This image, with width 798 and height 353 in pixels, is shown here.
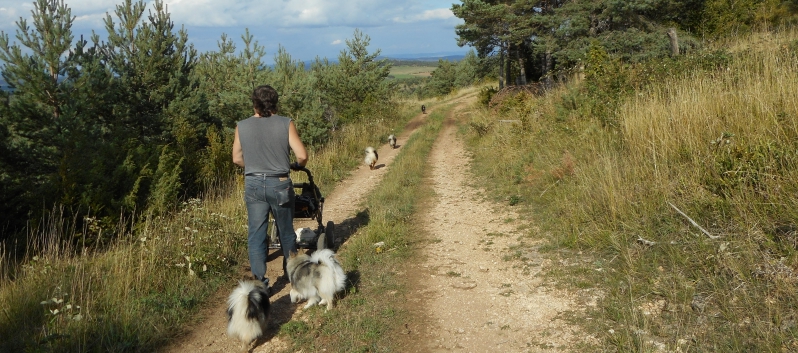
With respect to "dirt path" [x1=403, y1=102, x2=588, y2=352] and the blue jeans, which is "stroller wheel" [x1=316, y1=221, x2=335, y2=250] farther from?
"dirt path" [x1=403, y1=102, x2=588, y2=352]

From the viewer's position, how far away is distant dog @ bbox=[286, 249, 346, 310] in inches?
184

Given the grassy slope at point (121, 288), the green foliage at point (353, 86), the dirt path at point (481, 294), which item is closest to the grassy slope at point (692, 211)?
the dirt path at point (481, 294)

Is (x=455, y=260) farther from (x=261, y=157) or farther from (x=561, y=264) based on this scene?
(x=261, y=157)

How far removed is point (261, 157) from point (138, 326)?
5.95 feet

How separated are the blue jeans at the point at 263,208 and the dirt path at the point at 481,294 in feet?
4.96

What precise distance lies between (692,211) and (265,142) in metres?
4.18

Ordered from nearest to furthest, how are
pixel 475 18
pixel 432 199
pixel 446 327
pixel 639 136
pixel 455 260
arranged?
pixel 446 327 < pixel 455 260 < pixel 639 136 < pixel 432 199 < pixel 475 18

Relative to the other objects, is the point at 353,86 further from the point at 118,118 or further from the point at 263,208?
the point at 263,208

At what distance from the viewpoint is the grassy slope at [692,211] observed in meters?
3.56

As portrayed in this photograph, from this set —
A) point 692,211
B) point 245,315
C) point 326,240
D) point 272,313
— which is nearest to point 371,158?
point 326,240

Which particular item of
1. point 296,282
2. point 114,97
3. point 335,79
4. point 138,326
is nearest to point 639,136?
point 296,282

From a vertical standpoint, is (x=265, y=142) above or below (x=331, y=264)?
above

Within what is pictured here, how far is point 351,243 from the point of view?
22.2 feet

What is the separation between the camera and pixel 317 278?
4.68 meters
